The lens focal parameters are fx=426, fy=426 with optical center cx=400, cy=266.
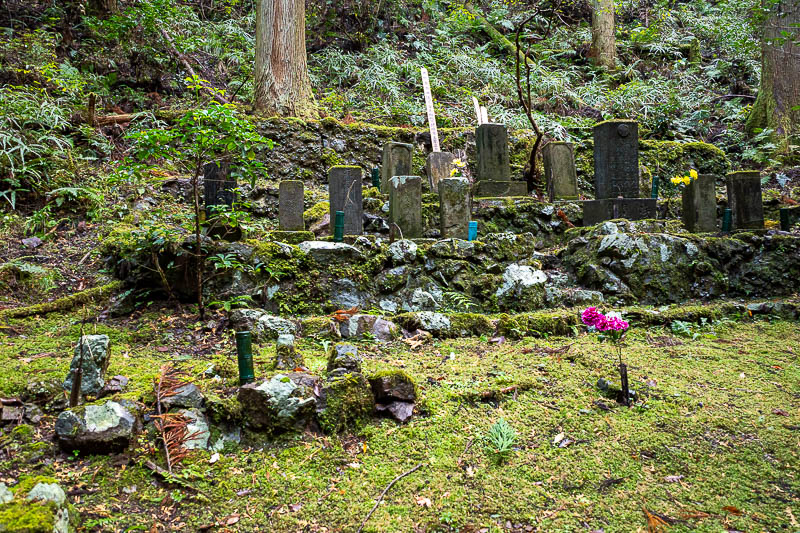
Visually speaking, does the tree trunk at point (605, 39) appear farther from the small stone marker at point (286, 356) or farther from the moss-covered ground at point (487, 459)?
the small stone marker at point (286, 356)

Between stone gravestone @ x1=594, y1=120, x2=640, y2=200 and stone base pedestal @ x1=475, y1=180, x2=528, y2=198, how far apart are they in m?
1.53

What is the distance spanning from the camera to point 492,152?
7.34m

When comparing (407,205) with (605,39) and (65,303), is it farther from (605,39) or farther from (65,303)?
(605,39)

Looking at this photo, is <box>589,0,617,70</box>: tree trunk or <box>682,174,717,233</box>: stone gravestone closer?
<box>682,174,717,233</box>: stone gravestone

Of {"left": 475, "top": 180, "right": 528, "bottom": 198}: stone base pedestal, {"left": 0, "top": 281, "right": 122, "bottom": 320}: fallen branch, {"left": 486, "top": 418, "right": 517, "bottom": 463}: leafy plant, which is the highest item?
{"left": 475, "top": 180, "right": 528, "bottom": 198}: stone base pedestal

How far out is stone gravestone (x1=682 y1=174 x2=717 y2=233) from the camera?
6.11 metres

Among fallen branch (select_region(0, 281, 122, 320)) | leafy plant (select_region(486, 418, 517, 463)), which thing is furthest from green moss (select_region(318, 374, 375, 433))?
fallen branch (select_region(0, 281, 122, 320))

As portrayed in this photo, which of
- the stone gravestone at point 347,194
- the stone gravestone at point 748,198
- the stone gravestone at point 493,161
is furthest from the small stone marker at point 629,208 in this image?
the stone gravestone at point 347,194

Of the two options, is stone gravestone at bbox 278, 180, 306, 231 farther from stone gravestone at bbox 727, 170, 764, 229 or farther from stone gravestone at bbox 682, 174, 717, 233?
stone gravestone at bbox 727, 170, 764, 229

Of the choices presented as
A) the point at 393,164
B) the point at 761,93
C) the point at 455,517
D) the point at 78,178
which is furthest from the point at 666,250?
the point at 761,93

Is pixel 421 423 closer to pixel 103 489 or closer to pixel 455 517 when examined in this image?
pixel 455 517

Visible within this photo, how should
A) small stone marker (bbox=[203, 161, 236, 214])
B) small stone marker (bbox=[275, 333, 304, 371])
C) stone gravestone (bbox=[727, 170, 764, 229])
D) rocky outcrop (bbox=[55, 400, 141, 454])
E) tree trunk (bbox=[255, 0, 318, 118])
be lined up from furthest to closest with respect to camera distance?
tree trunk (bbox=[255, 0, 318, 118]) < stone gravestone (bbox=[727, 170, 764, 229]) < small stone marker (bbox=[203, 161, 236, 214]) < small stone marker (bbox=[275, 333, 304, 371]) < rocky outcrop (bbox=[55, 400, 141, 454])

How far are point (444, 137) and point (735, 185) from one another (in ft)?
17.6

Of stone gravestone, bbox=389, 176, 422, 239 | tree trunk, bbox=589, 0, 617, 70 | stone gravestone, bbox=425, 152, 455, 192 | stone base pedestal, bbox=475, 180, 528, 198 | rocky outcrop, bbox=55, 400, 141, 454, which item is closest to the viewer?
rocky outcrop, bbox=55, 400, 141, 454
